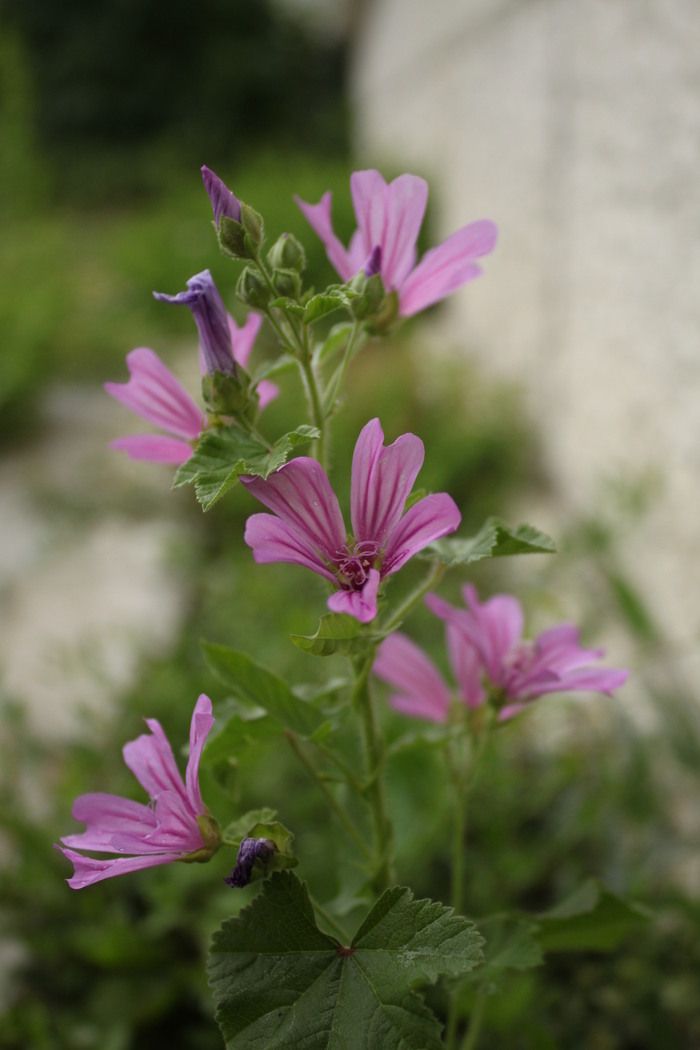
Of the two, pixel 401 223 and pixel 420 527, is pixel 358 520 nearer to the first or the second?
pixel 420 527

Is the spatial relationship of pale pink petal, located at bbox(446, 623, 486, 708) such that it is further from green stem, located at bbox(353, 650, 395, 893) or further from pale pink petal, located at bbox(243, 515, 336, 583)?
pale pink petal, located at bbox(243, 515, 336, 583)

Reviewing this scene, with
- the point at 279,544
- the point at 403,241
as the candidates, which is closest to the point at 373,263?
the point at 403,241

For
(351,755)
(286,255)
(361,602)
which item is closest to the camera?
(361,602)

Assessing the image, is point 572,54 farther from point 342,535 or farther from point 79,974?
point 79,974

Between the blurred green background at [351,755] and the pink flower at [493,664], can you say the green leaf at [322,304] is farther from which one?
the blurred green background at [351,755]

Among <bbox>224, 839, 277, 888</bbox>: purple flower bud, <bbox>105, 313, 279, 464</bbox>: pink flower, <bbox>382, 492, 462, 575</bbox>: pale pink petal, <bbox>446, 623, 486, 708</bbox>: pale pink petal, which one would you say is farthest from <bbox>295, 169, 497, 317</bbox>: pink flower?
<bbox>224, 839, 277, 888</bbox>: purple flower bud

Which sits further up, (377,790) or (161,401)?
(161,401)

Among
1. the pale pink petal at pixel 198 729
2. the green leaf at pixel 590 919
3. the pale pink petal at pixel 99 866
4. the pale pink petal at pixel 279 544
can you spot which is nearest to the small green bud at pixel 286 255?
the pale pink petal at pixel 279 544

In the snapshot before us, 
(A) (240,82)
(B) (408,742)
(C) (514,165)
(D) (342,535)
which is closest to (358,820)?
(B) (408,742)
